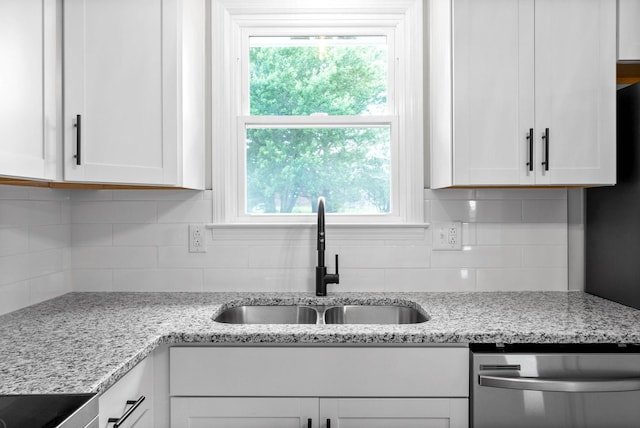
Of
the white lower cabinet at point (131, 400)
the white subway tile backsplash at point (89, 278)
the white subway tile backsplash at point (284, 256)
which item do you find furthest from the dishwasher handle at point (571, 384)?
the white subway tile backsplash at point (89, 278)

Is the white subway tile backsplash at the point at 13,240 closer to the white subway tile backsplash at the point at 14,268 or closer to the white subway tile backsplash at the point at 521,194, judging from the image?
the white subway tile backsplash at the point at 14,268

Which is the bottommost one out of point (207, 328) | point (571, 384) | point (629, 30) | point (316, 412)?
point (316, 412)

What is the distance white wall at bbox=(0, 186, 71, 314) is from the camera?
1.66 meters

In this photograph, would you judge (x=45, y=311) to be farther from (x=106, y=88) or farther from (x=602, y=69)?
(x=602, y=69)

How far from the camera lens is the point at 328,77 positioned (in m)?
2.17

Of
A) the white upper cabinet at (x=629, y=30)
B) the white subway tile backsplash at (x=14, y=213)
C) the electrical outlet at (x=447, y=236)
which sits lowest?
the electrical outlet at (x=447, y=236)

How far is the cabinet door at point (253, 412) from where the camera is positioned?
4.66ft

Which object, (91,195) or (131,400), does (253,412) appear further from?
(91,195)

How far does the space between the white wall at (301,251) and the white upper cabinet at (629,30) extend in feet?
2.15

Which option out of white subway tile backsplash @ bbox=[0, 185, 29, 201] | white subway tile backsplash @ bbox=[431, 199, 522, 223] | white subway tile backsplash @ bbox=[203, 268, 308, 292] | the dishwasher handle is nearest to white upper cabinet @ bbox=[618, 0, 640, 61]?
white subway tile backsplash @ bbox=[431, 199, 522, 223]

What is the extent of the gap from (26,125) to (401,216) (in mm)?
1517

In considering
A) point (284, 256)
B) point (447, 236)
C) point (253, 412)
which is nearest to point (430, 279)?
point (447, 236)

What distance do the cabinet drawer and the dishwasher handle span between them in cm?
13

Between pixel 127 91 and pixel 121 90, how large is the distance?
22 millimetres
